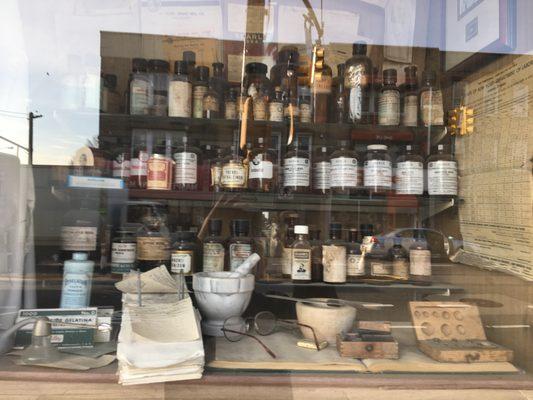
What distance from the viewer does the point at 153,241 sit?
1418 mm

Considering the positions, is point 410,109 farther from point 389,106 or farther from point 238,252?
point 238,252

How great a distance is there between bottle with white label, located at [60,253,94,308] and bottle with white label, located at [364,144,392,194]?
858 millimetres

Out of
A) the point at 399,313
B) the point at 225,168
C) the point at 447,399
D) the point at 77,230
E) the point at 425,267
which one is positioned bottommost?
the point at 447,399

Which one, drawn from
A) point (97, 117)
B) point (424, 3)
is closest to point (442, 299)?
point (424, 3)

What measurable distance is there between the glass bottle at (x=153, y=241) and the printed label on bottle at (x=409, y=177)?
75cm

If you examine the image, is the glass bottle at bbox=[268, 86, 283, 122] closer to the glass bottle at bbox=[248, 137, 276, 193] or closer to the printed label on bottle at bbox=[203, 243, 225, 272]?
the glass bottle at bbox=[248, 137, 276, 193]

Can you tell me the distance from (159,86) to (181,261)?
1.86 feet

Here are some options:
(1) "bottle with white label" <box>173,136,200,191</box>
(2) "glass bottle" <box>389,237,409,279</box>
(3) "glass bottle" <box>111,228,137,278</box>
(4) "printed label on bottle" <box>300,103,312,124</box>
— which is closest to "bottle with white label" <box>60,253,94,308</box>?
(3) "glass bottle" <box>111,228,137,278</box>

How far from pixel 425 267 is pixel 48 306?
1101mm

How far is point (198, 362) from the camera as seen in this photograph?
895mm

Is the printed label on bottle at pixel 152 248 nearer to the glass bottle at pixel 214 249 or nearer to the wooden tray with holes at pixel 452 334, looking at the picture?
the glass bottle at pixel 214 249

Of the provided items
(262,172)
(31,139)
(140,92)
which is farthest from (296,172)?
(31,139)

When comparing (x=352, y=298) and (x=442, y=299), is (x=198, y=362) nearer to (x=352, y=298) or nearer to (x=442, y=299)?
(x=352, y=298)

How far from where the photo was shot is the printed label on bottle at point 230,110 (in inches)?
58.4
